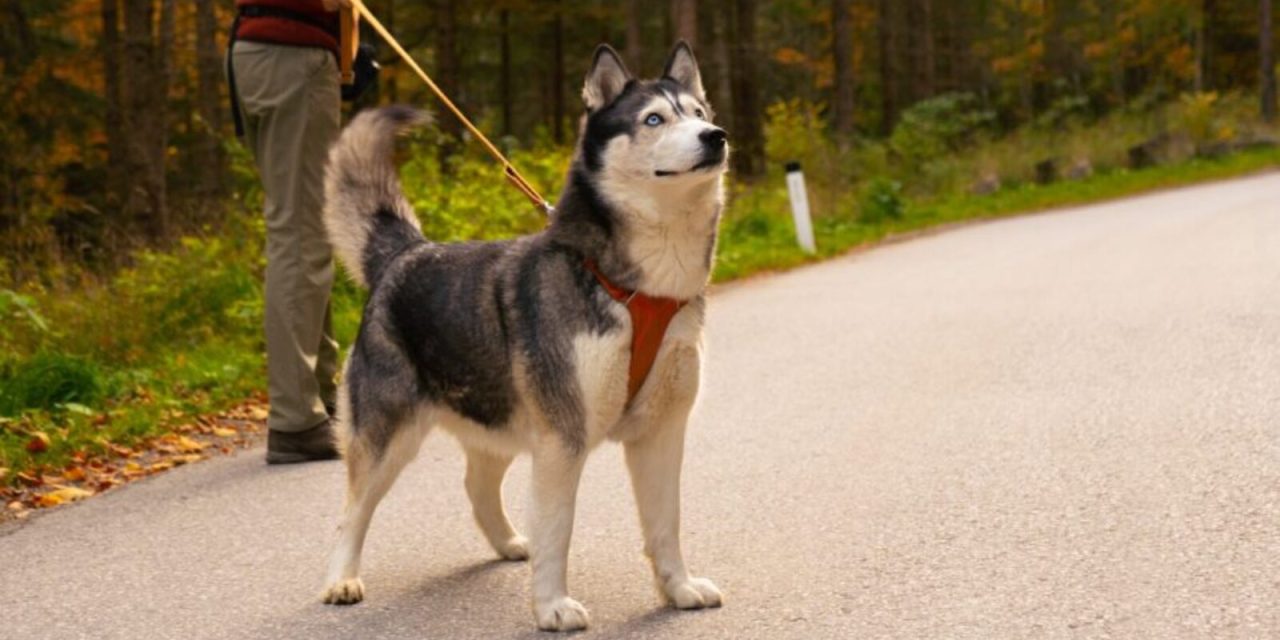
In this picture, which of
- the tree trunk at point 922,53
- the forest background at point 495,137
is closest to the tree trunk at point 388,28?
the forest background at point 495,137

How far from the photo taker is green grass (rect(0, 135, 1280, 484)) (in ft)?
26.8

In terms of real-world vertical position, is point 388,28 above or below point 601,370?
above

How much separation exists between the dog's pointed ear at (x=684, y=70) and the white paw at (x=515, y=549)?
172cm

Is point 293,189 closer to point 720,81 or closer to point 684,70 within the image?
point 684,70

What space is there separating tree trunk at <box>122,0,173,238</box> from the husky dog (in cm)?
1578

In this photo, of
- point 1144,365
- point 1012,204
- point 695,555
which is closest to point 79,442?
point 695,555

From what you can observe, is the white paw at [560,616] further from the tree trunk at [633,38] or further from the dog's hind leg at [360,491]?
the tree trunk at [633,38]

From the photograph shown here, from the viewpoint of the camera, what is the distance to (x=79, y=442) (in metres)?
7.49

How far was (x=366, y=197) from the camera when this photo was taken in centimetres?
514

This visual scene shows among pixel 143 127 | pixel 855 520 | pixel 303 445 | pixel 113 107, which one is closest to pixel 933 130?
pixel 143 127

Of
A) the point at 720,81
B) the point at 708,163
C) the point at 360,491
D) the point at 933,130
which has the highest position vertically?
the point at 708,163

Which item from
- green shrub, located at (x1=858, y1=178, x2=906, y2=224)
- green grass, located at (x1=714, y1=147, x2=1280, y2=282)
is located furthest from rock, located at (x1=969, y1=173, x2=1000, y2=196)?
green shrub, located at (x1=858, y1=178, x2=906, y2=224)

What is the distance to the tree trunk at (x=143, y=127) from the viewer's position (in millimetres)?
20203

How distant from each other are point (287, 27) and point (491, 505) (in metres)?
2.59
